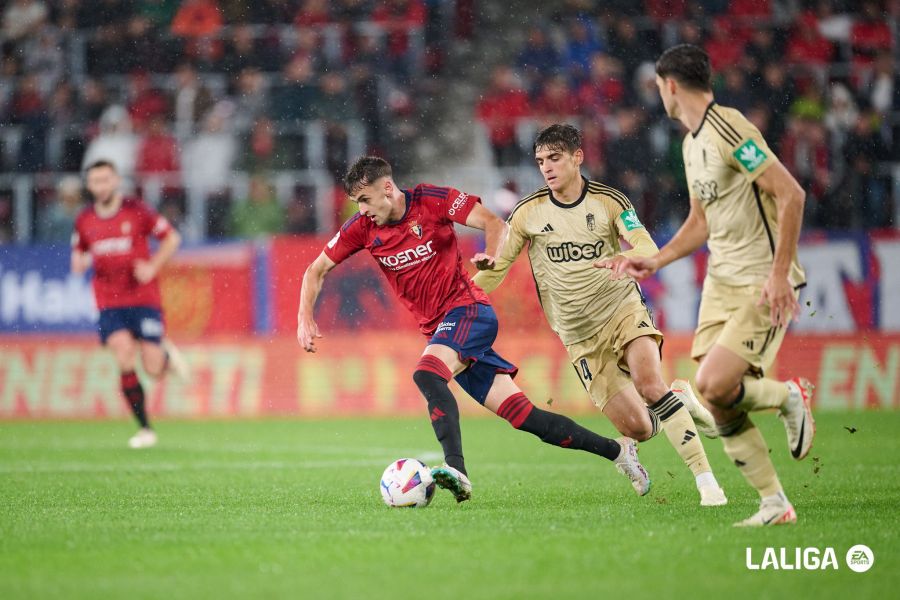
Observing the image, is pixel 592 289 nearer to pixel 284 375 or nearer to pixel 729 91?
pixel 284 375

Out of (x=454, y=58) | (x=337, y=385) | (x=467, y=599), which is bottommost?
(x=467, y=599)

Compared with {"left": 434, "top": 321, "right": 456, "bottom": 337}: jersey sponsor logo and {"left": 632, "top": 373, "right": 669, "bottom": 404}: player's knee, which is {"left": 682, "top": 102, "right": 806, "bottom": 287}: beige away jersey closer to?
{"left": 632, "top": 373, "right": 669, "bottom": 404}: player's knee

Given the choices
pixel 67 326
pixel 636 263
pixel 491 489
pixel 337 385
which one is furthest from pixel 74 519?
pixel 67 326

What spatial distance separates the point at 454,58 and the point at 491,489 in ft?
41.5

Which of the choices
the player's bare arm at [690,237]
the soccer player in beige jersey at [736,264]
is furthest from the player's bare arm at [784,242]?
the player's bare arm at [690,237]

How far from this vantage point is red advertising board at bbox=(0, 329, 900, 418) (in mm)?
15945

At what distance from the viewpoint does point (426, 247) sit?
7.79 metres

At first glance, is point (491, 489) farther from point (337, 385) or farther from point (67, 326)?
point (67, 326)

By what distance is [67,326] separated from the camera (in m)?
17.0

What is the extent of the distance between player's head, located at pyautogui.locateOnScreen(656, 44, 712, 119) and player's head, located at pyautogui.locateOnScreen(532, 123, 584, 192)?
1563 mm

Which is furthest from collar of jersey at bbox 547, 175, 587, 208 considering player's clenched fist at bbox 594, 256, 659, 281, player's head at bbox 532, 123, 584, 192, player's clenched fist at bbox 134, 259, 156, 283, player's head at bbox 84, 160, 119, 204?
player's head at bbox 84, 160, 119, 204

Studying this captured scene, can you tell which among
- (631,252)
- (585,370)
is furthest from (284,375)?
(631,252)

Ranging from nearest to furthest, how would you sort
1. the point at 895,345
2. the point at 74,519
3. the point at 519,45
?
the point at 74,519 < the point at 895,345 < the point at 519,45

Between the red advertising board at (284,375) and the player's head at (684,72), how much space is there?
982 centimetres
